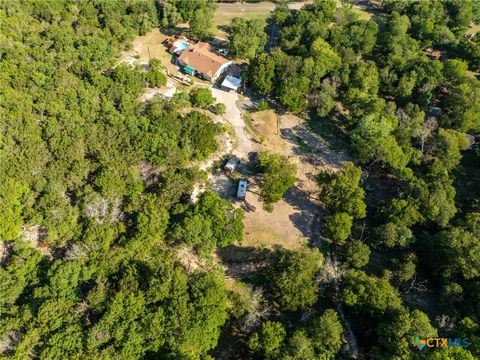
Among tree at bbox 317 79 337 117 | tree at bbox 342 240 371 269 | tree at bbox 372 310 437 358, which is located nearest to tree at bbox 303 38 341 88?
tree at bbox 317 79 337 117

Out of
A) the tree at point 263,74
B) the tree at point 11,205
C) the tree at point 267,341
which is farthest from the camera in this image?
the tree at point 263,74

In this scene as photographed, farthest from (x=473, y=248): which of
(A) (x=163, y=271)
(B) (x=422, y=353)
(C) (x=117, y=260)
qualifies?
(C) (x=117, y=260)

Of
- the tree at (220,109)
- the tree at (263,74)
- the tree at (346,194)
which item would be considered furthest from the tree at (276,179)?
the tree at (263,74)

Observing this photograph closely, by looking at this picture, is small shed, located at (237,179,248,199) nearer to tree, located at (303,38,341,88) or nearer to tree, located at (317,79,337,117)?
tree, located at (317,79,337,117)

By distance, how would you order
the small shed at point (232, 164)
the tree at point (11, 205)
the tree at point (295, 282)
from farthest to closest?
the small shed at point (232, 164), the tree at point (11, 205), the tree at point (295, 282)

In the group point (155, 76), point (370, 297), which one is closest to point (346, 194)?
point (370, 297)

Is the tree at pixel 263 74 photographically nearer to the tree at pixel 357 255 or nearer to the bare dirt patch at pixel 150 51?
the bare dirt patch at pixel 150 51

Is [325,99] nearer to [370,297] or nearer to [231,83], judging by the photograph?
[231,83]

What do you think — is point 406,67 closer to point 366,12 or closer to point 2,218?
point 366,12
